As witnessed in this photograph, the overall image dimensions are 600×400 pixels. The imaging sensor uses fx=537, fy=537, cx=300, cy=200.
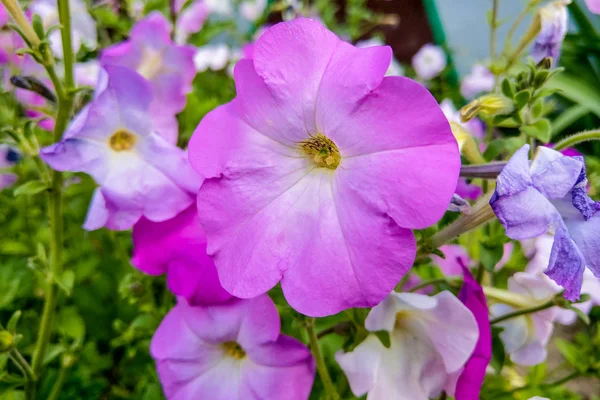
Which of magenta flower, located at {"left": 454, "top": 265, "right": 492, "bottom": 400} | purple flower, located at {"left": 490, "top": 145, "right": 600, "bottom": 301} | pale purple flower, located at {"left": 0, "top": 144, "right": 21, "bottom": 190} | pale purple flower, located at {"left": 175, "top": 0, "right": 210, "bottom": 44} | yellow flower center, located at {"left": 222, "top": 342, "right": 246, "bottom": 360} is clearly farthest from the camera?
pale purple flower, located at {"left": 175, "top": 0, "right": 210, "bottom": 44}

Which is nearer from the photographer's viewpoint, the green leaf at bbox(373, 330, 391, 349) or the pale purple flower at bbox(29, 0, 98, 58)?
the green leaf at bbox(373, 330, 391, 349)

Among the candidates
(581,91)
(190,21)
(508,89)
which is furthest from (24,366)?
(581,91)

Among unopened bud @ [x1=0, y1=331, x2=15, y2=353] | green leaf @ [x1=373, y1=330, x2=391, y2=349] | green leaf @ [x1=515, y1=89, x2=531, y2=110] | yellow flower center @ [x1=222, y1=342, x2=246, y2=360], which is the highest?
green leaf @ [x1=515, y1=89, x2=531, y2=110]

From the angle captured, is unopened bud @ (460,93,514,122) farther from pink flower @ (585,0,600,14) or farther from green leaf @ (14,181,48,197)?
green leaf @ (14,181,48,197)

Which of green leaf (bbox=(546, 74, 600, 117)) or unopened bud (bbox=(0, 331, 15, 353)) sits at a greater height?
unopened bud (bbox=(0, 331, 15, 353))

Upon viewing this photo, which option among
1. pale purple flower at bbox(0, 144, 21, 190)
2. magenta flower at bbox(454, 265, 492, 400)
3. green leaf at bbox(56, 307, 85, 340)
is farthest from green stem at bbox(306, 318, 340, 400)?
pale purple flower at bbox(0, 144, 21, 190)
